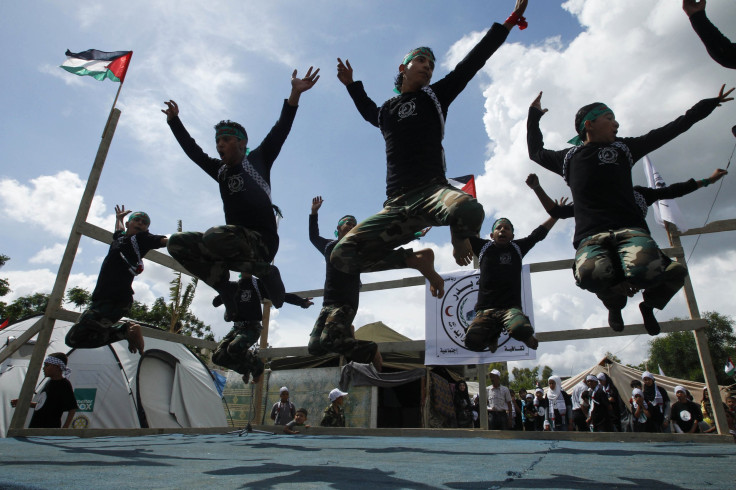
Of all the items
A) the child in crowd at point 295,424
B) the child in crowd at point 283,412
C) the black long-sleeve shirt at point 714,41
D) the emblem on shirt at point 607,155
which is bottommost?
the child in crowd at point 295,424

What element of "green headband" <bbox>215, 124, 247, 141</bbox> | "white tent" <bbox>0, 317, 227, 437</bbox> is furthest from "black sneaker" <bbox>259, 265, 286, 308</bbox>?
"white tent" <bbox>0, 317, 227, 437</bbox>

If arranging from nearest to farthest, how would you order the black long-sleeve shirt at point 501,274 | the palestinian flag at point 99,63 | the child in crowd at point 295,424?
the black long-sleeve shirt at point 501,274
the child in crowd at point 295,424
the palestinian flag at point 99,63

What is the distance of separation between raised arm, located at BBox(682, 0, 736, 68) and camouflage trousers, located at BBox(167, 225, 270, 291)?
401 centimetres

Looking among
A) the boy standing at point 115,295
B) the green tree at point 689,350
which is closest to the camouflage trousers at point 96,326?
the boy standing at point 115,295

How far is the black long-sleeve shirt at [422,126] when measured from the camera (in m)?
3.61

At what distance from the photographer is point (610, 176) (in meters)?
3.49

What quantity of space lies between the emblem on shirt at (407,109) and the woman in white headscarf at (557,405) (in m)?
9.78

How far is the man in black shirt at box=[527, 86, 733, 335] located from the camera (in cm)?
313

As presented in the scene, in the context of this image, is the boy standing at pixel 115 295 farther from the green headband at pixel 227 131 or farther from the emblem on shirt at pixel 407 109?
Result: the emblem on shirt at pixel 407 109

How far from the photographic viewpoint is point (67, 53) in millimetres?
8656

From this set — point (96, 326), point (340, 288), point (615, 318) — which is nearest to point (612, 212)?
point (615, 318)

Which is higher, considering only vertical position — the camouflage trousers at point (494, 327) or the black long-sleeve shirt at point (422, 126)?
the black long-sleeve shirt at point (422, 126)

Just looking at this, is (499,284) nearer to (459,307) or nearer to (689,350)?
(459,307)

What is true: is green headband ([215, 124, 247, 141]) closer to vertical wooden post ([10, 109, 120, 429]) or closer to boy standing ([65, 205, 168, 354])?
boy standing ([65, 205, 168, 354])
